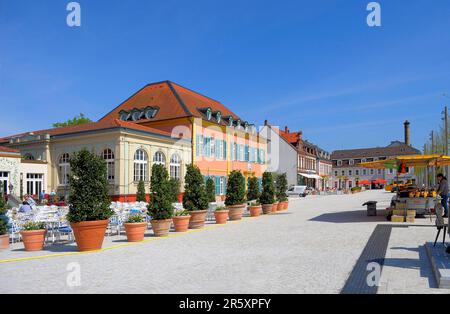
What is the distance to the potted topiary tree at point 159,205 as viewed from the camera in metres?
12.6

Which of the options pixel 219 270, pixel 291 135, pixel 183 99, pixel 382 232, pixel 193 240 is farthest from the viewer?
pixel 291 135

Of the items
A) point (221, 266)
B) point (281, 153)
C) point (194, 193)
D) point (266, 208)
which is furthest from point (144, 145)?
point (281, 153)

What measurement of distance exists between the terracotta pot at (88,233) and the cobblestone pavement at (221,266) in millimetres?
514

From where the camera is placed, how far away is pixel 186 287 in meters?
6.36

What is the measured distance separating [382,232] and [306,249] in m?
4.37

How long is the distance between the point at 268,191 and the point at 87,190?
43.9 feet

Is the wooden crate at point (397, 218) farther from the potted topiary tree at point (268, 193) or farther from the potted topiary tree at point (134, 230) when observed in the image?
the potted topiary tree at point (134, 230)

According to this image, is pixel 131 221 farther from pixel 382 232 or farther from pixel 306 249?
pixel 382 232

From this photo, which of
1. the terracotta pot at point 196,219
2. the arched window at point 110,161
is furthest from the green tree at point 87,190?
the arched window at point 110,161

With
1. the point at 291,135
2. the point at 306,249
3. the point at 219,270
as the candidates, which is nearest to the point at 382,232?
the point at 306,249

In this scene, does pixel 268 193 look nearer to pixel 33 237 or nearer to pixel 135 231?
pixel 135 231

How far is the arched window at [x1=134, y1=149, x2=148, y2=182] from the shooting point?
2745cm

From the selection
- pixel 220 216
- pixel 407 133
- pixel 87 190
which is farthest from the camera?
pixel 407 133

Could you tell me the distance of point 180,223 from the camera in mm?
13883
